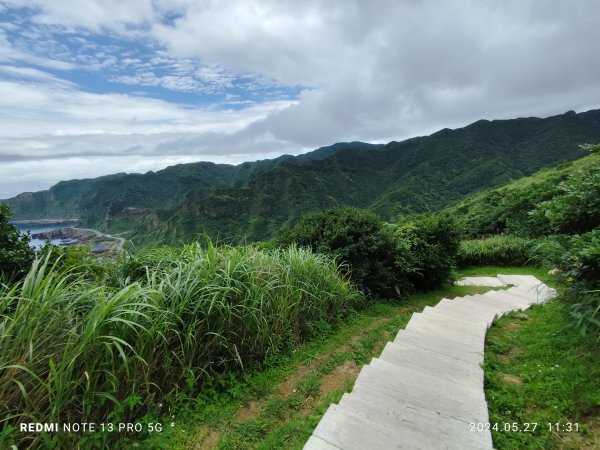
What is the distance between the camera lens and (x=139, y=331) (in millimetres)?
2334

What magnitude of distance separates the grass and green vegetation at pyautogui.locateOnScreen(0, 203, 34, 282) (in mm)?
2365

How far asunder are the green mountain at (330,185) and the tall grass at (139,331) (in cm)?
4630

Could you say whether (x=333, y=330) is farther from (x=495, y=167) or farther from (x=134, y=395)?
(x=495, y=167)

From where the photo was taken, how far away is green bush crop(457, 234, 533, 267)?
9.17 meters

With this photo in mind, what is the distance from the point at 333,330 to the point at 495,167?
8562cm

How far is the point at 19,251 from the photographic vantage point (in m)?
3.18

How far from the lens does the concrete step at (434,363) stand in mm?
2509

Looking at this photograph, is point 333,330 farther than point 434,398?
Yes

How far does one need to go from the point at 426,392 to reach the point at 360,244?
3.08m

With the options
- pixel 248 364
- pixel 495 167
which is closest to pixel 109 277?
pixel 248 364

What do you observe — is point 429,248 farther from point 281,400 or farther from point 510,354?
point 281,400

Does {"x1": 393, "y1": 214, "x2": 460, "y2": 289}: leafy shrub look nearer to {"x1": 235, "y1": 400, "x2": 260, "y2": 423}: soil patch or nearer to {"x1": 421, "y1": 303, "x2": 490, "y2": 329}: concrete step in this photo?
{"x1": 421, "y1": 303, "x2": 490, "y2": 329}: concrete step

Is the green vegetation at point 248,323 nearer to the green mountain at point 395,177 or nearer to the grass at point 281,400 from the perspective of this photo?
the grass at point 281,400
